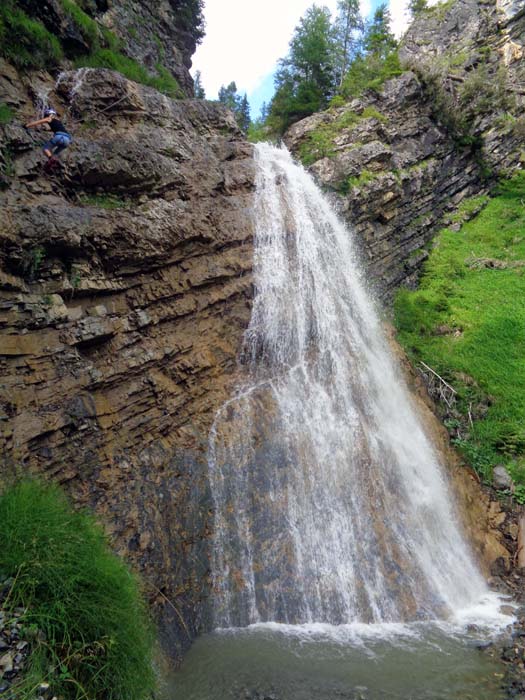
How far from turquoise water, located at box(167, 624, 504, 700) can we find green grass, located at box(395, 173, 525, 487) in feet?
18.5

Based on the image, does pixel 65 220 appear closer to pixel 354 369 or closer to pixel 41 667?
pixel 41 667

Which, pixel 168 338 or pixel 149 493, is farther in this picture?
pixel 168 338

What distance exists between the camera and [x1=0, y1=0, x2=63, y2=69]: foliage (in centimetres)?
945

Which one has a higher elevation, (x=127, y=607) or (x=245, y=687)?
(x=127, y=607)

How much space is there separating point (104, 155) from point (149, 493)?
6900 mm

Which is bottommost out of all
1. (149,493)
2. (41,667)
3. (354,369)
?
(41,667)

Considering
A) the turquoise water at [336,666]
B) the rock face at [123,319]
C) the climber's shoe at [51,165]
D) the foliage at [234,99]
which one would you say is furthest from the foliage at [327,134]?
the foliage at [234,99]

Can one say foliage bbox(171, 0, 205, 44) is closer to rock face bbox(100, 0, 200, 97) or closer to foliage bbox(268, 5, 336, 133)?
rock face bbox(100, 0, 200, 97)

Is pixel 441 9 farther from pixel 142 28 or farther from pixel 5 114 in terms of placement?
pixel 5 114

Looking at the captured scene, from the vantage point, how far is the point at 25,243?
730 cm

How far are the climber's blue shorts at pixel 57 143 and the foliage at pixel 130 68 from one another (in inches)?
193

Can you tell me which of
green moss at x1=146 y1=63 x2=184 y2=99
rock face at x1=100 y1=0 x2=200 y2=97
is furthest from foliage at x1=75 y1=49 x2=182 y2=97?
rock face at x1=100 y1=0 x2=200 y2=97

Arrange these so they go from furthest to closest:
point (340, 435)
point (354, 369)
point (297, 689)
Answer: point (354, 369), point (340, 435), point (297, 689)

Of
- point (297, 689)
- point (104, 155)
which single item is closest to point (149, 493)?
point (297, 689)
